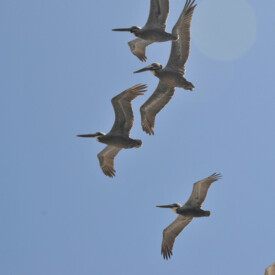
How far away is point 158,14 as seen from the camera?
75.1ft

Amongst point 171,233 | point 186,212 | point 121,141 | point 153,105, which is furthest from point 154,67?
point 171,233

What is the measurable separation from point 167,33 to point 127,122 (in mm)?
3296

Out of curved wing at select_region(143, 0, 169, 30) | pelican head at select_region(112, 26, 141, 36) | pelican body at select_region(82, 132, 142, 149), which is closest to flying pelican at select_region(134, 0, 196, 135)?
curved wing at select_region(143, 0, 169, 30)

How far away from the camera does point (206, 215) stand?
73.5 feet

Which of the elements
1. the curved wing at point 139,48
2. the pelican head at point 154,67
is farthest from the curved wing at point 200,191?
the curved wing at point 139,48

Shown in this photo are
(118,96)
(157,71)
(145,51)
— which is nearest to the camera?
(118,96)

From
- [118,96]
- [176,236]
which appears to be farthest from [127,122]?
[176,236]

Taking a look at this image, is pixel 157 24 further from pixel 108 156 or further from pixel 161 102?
pixel 108 156

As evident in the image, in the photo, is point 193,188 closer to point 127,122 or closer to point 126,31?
point 127,122

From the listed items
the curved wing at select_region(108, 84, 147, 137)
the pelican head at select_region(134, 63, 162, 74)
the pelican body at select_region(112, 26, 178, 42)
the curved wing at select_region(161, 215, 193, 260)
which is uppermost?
the pelican body at select_region(112, 26, 178, 42)

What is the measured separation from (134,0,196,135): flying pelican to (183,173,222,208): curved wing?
297cm

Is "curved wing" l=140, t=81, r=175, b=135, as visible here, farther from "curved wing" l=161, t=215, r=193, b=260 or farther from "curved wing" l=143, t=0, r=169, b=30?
"curved wing" l=161, t=215, r=193, b=260

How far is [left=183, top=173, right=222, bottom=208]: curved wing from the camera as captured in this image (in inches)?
863

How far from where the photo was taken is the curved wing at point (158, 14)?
74.5ft
